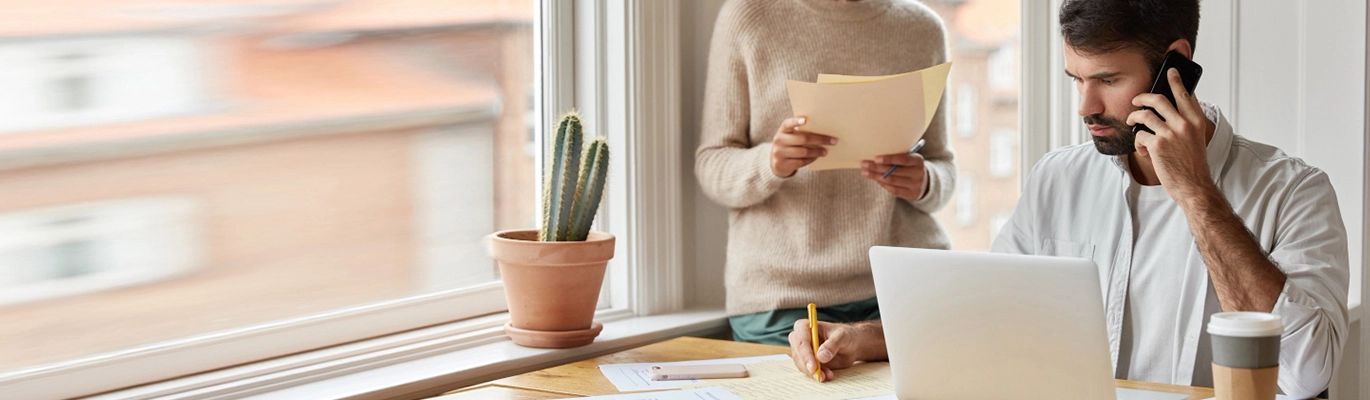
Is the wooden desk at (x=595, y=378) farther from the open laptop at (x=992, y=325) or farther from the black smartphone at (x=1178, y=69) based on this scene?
the black smartphone at (x=1178, y=69)

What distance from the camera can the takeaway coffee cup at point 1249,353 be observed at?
3.37ft

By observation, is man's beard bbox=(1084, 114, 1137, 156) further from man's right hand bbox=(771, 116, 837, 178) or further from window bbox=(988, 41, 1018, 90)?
window bbox=(988, 41, 1018, 90)

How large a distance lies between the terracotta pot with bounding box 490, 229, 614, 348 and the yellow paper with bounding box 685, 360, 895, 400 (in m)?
0.40

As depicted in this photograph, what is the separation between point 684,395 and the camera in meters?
1.46

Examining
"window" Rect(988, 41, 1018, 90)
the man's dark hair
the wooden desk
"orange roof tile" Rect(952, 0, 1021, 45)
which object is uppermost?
"orange roof tile" Rect(952, 0, 1021, 45)

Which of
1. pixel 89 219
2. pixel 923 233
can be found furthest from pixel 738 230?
pixel 89 219

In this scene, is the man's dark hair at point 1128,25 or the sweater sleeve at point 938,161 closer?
the man's dark hair at point 1128,25

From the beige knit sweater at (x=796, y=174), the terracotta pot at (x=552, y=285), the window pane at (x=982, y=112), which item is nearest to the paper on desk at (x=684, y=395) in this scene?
the terracotta pot at (x=552, y=285)

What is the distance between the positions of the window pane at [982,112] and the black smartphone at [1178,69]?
1.49 meters

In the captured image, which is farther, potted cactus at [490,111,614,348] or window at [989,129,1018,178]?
window at [989,129,1018,178]

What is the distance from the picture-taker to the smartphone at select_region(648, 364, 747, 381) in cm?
158

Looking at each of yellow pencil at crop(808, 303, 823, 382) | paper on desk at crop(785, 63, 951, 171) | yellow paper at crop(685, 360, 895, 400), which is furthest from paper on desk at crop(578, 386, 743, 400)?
paper on desk at crop(785, 63, 951, 171)

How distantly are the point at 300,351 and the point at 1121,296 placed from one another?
1406 millimetres

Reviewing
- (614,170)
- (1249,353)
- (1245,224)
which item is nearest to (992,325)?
(1249,353)
